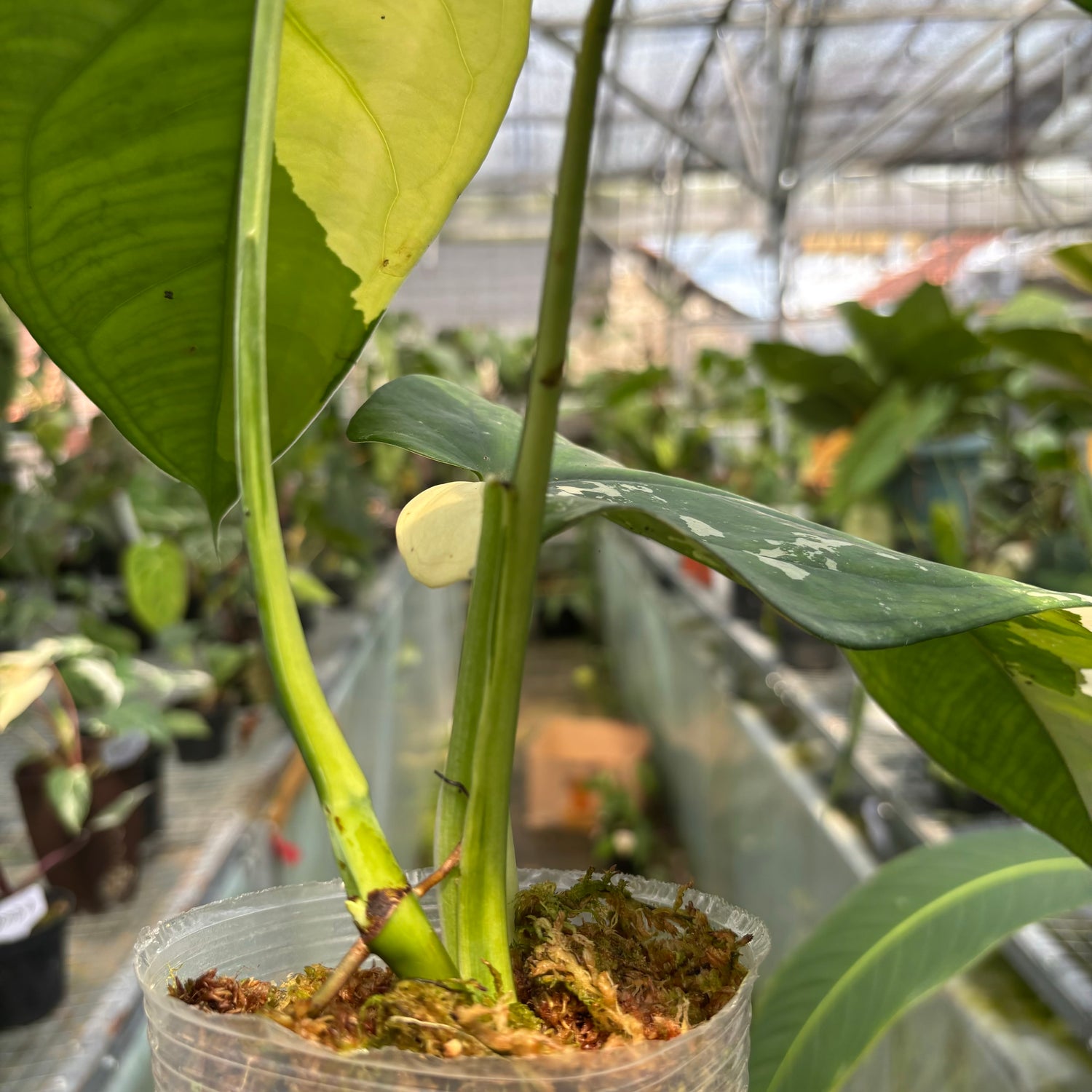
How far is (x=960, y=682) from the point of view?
288mm

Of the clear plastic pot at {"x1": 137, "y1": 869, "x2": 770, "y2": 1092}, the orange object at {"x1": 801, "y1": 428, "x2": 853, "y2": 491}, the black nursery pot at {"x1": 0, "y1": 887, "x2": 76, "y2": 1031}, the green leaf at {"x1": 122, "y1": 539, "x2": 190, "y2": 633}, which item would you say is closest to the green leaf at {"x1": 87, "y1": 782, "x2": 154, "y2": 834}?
the black nursery pot at {"x1": 0, "y1": 887, "x2": 76, "y2": 1031}

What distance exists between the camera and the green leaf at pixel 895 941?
43 cm

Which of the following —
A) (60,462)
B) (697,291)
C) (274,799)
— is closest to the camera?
(274,799)

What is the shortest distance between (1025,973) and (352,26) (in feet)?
2.80

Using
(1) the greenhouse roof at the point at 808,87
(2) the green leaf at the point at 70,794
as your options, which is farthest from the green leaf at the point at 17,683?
(1) the greenhouse roof at the point at 808,87

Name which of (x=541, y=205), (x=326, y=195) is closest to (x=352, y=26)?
(x=326, y=195)

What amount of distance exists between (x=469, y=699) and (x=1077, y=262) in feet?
3.33

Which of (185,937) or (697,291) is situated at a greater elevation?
(697,291)

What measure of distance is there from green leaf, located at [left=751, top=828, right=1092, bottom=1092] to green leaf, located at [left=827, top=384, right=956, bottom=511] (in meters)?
0.64

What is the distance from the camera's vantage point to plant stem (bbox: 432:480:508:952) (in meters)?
0.20

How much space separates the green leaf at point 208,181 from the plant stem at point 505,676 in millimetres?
77

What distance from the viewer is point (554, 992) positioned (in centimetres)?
20

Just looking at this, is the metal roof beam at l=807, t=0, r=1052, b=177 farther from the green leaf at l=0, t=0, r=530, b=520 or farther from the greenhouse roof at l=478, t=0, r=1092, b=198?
the green leaf at l=0, t=0, r=530, b=520

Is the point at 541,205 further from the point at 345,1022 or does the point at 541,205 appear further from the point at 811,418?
the point at 345,1022
